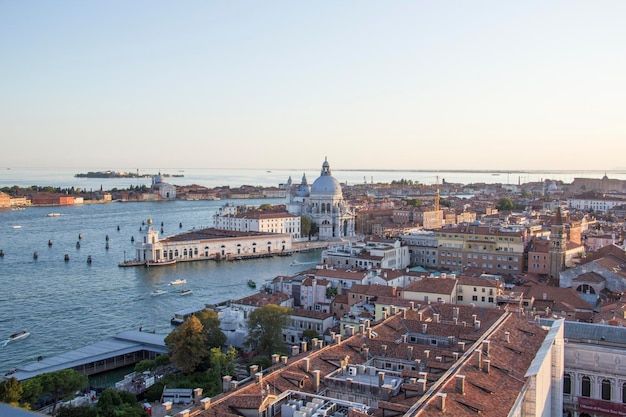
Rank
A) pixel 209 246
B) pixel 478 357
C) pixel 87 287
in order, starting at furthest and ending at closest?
pixel 209 246 < pixel 87 287 < pixel 478 357

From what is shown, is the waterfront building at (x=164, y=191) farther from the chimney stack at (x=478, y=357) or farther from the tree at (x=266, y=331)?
the chimney stack at (x=478, y=357)

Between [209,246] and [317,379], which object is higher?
[317,379]

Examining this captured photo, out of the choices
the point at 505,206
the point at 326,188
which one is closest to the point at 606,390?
the point at 326,188

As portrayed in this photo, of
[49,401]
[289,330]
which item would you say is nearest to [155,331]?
[289,330]

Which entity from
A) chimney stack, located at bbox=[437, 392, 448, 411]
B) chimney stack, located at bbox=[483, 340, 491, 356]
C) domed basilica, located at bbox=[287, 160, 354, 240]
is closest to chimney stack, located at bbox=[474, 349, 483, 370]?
chimney stack, located at bbox=[483, 340, 491, 356]

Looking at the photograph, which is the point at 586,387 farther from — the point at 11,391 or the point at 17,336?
the point at 17,336

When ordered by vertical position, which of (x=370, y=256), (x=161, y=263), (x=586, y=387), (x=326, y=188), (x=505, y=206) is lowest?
(x=161, y=263)
